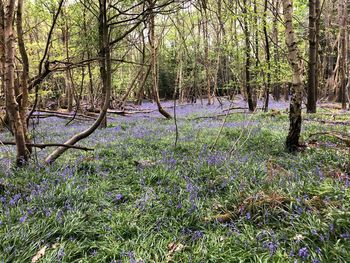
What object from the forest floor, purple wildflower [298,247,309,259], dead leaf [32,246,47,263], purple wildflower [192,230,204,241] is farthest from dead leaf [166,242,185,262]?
dead leaf [32,246,47,263]

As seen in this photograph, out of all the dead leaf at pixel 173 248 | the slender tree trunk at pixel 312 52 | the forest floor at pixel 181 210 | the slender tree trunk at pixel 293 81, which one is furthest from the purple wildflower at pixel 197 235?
the slender tree trunk at pixel 312 52

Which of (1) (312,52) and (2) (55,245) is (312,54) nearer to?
(1) (312,52)

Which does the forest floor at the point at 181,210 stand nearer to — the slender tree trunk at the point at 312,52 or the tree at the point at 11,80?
the tree at the point at 11,80

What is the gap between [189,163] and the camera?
18.8 feet

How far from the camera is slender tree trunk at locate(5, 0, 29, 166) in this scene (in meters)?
4.82

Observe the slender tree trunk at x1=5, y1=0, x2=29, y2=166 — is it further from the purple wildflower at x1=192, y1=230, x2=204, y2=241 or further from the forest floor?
the purple wildflower at x1=192, y1=230, x2=204, y2=241

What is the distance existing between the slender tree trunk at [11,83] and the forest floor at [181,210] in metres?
0.55

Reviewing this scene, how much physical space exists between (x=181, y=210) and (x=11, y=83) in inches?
156

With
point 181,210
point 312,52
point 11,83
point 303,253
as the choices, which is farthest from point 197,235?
point 312,52

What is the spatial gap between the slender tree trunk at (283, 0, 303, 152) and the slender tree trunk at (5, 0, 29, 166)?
17.9 feet

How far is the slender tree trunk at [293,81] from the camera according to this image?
5914 mm

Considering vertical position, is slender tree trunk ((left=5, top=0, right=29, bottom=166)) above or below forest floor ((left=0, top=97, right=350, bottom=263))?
above

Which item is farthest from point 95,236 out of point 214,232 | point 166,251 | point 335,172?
point 335,172

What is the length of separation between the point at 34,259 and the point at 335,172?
4600 millimetres
